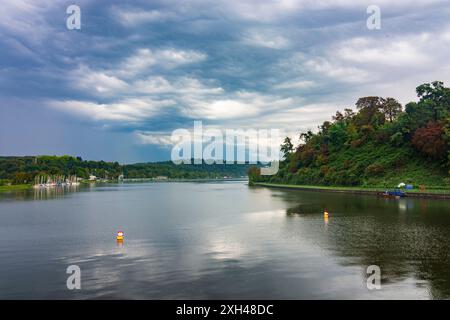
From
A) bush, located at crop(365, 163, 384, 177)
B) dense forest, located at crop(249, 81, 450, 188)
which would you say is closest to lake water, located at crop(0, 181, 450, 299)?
dense forest, located at crop(249, 81, 450, 188)

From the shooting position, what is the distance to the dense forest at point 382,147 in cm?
8538

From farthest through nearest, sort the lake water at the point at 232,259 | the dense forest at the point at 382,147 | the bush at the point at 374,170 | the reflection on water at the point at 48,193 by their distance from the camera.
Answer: the bush at the point at 374,170 → the reflection on water at the point at 48,193 → the dense forest at the point at 382,147 → the lake water at the point at 232,259

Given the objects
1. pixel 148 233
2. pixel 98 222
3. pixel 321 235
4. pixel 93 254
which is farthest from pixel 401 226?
pixel 98 222

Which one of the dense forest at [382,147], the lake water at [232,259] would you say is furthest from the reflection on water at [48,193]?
the dense forest at [382,147]

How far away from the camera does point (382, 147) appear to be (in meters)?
112

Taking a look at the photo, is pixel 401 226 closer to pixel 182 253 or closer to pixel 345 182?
pixel 182 253

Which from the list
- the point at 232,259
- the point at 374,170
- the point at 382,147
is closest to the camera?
the point at 232,259

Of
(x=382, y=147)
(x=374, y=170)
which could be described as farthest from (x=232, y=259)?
(x=382, y=147)

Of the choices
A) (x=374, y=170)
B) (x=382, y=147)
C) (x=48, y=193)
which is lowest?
(x=48, y=193)

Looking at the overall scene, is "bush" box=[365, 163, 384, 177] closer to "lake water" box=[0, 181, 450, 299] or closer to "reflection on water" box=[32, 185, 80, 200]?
"lake water" box=[0, 181, 450, 299]

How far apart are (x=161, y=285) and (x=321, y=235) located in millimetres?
17612

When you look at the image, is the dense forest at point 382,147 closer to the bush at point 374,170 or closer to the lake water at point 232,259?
the bush at point 374,170

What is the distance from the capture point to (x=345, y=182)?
104000mm

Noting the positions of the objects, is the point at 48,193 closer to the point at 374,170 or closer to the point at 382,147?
the point at 374,170
